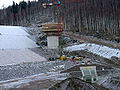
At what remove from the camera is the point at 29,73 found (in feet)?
54.4

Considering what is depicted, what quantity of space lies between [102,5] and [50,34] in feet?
65.0

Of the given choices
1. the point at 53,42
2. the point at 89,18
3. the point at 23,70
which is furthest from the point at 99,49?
the point at 89,18

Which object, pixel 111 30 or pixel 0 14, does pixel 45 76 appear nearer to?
pixel 111 30

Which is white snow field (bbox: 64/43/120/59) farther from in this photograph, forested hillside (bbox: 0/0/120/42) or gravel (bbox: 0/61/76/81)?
gravel (bbox: 0/61/76/81)

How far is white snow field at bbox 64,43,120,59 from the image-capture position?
20634mm

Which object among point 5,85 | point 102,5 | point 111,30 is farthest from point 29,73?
point 102,5

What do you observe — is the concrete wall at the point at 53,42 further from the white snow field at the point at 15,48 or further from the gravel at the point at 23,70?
the gravel at the point at 23,70

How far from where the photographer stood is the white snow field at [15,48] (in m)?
20.7

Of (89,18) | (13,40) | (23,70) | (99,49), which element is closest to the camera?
(23,70)

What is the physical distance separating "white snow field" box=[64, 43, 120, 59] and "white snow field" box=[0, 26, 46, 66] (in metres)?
6.27

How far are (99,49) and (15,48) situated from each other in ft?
38.5

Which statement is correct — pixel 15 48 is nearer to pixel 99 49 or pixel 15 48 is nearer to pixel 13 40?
pixel 13 40

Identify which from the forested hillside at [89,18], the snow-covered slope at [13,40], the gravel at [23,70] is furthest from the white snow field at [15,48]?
the forested hillside at [89,18]

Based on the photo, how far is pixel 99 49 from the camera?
23.1 metres
